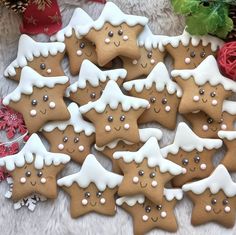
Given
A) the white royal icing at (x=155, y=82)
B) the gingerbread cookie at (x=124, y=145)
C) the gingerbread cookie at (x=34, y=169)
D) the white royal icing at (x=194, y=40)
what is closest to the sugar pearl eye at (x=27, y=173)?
the gingerbread cookie at (x=34, y=169)

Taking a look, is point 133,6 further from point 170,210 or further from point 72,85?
point 170,210

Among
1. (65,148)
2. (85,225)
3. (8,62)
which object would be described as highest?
(8,62)

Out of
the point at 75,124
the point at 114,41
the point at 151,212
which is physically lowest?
the point at 151,212

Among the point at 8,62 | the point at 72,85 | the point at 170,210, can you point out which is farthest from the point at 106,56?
the point at 170,210

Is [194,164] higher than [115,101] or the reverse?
the reverse

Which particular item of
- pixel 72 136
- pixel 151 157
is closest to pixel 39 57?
pixel 72 136

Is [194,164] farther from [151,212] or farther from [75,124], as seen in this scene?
[75,124]

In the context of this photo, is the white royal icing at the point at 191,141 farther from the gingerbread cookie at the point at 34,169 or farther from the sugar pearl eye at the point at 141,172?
the gingerbread cookie at the point at 34,169
